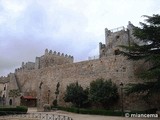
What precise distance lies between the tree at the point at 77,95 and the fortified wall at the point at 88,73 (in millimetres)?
1700

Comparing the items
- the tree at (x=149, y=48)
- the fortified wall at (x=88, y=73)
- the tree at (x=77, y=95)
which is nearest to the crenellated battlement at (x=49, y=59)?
the fortified wall at (x=88, y=73)

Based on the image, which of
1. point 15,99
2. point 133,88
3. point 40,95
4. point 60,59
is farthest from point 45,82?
point 133,88

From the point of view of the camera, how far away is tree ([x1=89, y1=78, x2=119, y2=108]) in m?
28.4

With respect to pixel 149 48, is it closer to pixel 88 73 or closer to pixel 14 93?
pixel 88 73

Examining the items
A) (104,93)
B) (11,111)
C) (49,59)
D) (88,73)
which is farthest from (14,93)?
(104,93)

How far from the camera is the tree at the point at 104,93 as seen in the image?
2839cm

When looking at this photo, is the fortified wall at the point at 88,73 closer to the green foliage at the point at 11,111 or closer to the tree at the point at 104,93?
the tree at the point at 104,93

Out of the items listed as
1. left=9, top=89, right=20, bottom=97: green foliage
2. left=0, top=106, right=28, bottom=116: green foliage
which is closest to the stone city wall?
left=9, top=89, right=20, bottom=97: green foliage

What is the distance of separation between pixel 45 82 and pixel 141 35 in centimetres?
2197

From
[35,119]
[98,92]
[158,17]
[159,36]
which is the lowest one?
[35,119]

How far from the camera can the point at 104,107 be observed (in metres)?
29.7

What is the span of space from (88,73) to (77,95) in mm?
3322

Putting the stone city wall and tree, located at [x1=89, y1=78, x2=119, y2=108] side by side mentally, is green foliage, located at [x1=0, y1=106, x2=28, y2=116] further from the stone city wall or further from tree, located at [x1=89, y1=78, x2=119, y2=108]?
the stone city wall

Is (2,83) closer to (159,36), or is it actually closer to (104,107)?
(104,107)
